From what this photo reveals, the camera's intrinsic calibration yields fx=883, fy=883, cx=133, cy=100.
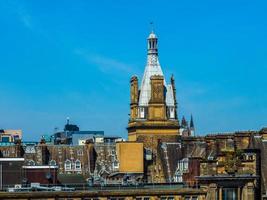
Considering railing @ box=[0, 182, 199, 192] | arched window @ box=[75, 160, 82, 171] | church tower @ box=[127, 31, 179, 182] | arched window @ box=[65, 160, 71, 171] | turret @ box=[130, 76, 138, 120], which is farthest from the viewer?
turret @ box=[130, 76, 138, 120]

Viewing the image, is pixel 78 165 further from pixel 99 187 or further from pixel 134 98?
pixel 99 187

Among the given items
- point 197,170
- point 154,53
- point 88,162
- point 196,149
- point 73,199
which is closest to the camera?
point 73,199

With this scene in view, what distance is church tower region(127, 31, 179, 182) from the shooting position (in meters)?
138

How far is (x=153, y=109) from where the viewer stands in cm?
14025

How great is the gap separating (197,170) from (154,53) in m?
58.4

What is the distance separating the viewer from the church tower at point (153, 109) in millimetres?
137750

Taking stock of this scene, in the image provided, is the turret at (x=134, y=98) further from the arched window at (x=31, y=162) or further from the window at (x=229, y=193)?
the window at (x=229, y=193)

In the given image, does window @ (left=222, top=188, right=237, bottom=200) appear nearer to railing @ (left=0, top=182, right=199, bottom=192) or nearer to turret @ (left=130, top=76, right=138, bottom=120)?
railing @ (left=0, top=182, right=199, bottom=192)

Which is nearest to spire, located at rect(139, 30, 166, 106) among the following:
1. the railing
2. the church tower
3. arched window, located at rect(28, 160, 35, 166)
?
the church tower

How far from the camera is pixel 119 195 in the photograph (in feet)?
281

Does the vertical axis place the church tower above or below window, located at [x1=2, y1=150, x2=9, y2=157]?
above

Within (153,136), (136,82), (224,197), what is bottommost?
(224,197)

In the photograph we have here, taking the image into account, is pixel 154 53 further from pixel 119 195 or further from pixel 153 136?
pixel 119 195

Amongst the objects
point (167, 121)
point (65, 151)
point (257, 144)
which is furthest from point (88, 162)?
point (257, 144)
